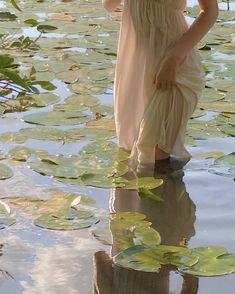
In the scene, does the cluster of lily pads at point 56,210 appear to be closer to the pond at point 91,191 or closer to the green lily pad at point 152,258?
the pond at point 91,191

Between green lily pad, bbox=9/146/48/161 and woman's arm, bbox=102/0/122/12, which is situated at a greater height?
woman's arm, bbox=102/0/122/12

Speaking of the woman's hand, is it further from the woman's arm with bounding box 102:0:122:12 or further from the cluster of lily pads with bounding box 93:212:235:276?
the cluster of lily pads with bounding box 93:212:235:276

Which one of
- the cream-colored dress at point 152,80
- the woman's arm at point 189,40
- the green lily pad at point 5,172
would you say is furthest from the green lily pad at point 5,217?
the woman's arm at point 189,40

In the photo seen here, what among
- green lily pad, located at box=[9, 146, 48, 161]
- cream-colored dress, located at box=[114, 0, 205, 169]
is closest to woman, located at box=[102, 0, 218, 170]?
cream-colored dress, located at box=[114, 0, 205, 169]

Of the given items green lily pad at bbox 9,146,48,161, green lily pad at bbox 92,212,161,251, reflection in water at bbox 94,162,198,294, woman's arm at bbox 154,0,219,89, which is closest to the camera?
reflection in water at bbox 94,162,198,294

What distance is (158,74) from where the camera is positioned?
244cm

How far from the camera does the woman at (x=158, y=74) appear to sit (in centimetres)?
243

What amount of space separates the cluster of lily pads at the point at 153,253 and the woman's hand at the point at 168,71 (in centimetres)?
50

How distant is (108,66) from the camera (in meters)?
3.55

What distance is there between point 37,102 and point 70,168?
641mm

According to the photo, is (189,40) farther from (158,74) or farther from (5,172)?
(5,172)

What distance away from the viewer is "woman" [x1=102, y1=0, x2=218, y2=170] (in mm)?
2434

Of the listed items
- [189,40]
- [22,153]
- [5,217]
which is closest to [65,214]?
[5,217]

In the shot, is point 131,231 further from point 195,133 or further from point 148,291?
point 195,133
